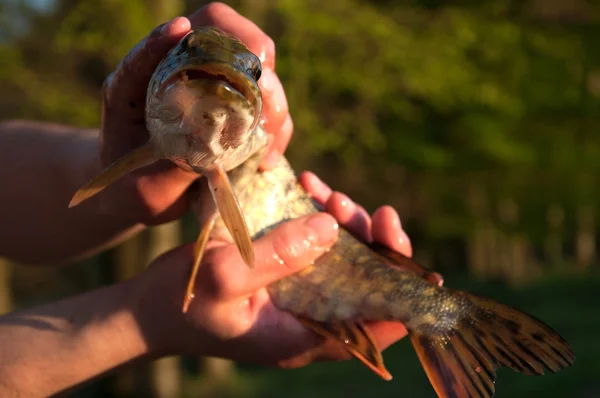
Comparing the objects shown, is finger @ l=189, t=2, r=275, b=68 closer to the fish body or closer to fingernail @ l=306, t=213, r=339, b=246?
the fish body

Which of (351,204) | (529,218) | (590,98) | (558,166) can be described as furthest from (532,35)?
(351,204)

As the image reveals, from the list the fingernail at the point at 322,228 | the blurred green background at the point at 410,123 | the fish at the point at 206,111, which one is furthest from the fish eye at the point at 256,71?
the blurred green background at the point at 410,123

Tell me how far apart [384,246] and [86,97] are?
7111 millimetres

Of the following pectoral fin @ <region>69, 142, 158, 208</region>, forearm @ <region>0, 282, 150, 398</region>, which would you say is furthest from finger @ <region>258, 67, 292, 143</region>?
forearm @ <region>0, 282, 150, 398</region>

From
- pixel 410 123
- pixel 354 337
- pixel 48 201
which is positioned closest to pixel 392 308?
pixel 354 337

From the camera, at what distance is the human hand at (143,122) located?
2.33 meters

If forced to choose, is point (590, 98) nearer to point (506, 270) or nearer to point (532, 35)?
point (532, 35)

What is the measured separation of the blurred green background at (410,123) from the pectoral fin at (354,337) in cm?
585

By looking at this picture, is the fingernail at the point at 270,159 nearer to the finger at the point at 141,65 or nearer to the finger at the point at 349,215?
the finger at the point at 349,215

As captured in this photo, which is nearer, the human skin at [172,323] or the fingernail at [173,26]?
the fingernail at [173,26]

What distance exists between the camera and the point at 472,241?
21.7 metres

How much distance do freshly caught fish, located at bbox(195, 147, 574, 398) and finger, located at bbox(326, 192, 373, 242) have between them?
0.09 meters

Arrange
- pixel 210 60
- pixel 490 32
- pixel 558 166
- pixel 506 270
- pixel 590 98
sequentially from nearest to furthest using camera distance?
pixel 210 60 < pixel 490 32 < pixel 590 98 < pixel 558 166 < pixel 506 270

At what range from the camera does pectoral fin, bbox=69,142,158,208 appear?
Result: 2041 millimetres
